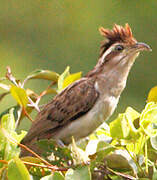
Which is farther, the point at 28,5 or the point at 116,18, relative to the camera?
the point at 28,5

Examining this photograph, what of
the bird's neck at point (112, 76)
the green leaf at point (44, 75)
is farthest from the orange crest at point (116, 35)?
the green leaf at point (44, 75)

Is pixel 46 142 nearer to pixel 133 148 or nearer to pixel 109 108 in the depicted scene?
pixel 133 148

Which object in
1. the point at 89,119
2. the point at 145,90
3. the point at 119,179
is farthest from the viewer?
the point at 145,90

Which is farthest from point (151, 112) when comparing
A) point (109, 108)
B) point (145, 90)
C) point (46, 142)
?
point (145, 90)

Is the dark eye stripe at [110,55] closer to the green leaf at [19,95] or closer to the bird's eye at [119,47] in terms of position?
the bird's eye at [119,47]

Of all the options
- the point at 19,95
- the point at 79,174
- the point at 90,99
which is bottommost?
the point at 79,174

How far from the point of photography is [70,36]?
6.50 m

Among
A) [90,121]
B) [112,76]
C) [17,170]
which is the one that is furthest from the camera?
[112,76]

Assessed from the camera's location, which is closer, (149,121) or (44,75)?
(149,121)

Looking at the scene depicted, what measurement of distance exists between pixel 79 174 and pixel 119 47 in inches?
58.0

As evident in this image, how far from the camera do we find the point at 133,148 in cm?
208

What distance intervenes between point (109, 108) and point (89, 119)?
127mm

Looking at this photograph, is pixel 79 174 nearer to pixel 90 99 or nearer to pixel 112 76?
pixel 90 99

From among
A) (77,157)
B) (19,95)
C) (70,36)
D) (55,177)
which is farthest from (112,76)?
(70,36)
